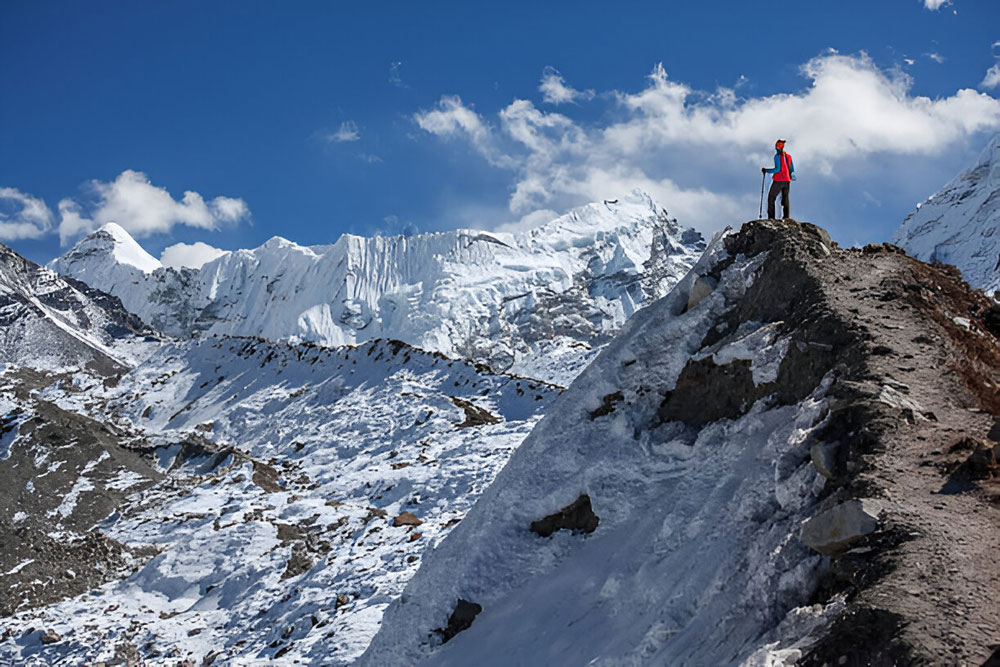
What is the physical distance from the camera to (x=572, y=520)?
11109 mm

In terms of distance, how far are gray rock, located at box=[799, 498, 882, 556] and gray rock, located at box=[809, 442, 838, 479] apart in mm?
780

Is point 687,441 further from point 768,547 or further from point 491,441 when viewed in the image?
point 491,441

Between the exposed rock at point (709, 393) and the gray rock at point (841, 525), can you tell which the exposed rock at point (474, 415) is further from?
the gray rock at point (841, 525)

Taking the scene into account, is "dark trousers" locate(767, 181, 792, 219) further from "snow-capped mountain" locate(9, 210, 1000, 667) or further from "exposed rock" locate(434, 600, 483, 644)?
"exposed rock" locate(434, 600, 483, 644)

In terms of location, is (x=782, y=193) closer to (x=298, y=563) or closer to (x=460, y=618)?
(x=460, y=618)

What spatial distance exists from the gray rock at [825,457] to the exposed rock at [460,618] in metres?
5.55

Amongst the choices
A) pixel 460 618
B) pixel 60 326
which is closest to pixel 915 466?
pixel 460 618

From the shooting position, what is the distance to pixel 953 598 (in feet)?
17.0

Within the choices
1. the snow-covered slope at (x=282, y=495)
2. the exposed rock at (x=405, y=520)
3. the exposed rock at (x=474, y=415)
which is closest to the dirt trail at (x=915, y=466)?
the snow-covered slope at (x=282, y=495)

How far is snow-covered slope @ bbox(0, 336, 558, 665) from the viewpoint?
1870 centimetres

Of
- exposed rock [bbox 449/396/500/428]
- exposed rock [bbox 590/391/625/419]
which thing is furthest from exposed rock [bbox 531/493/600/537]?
exposed rock [bbox 449/396/500/428]

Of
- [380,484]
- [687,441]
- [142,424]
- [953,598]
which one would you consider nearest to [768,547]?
[953,598]

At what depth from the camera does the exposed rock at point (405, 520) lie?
21.6m

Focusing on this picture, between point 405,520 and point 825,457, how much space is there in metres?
16.1
